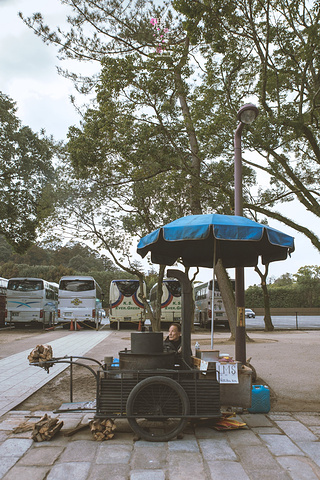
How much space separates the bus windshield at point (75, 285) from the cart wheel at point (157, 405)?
21228mm

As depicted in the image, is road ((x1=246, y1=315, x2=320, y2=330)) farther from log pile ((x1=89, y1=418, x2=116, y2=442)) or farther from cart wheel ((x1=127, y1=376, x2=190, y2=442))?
log pile ((x1=89, y1=418, x2=116, y2=442))

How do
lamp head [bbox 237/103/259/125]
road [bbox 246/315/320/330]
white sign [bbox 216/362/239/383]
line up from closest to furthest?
white sign [bbox 216/362/239/383]
lamp head [bbox 237/103/259/125]
road [bbox 246/315/320/330]

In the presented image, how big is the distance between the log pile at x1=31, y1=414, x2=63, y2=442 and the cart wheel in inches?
30.6

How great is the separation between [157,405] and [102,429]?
0.61m

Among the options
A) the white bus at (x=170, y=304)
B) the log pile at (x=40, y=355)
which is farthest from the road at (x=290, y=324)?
the log pile at (x=40, y=355)

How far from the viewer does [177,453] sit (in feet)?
13.2

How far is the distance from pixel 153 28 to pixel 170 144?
320 cm

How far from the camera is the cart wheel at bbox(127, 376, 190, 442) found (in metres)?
4.41

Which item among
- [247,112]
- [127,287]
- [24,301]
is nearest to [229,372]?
[247,112]

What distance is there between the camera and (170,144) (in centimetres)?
1308

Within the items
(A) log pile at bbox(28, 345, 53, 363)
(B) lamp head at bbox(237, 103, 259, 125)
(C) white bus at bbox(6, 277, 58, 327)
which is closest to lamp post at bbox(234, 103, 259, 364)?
(B) lamp head at bbox(237, 103, 259, 125)

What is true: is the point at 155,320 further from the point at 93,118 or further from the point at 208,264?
the point at 208,264

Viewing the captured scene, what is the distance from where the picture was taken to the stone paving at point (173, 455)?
353 cm

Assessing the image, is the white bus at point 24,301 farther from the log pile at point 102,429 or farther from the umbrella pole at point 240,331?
the log pile at point 102,429
